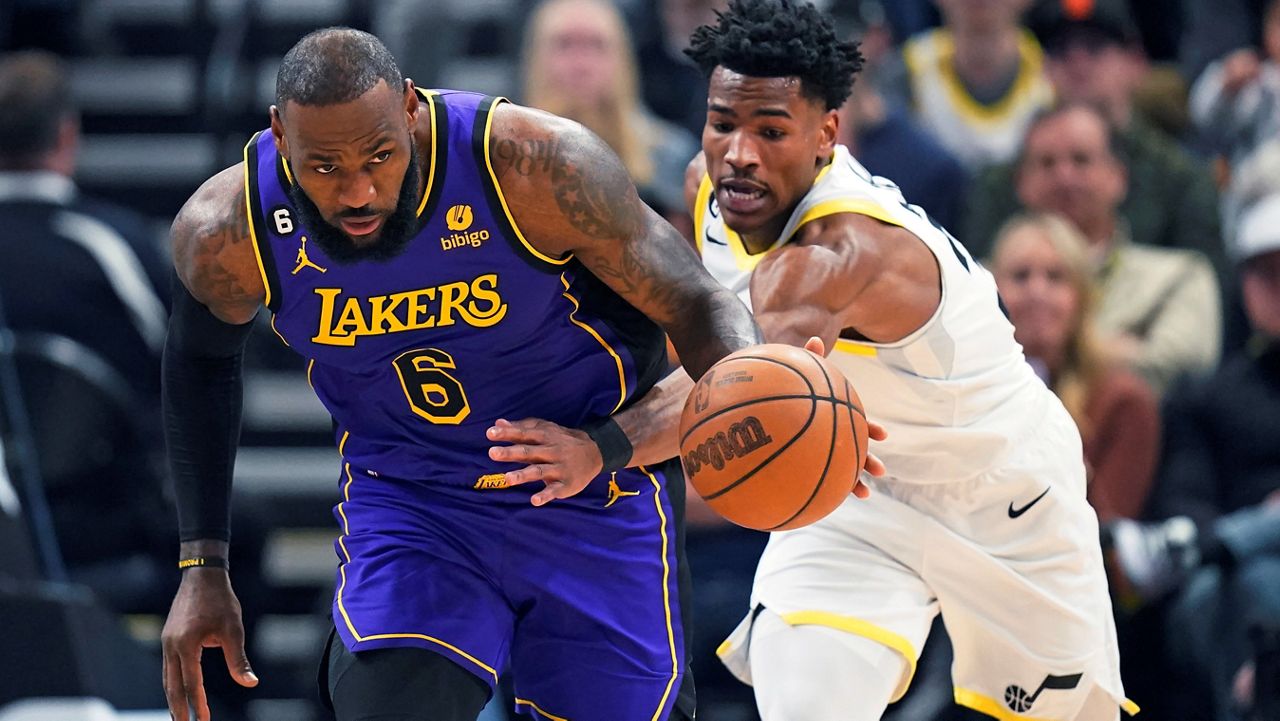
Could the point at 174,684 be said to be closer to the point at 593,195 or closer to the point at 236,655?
the point at 236,655

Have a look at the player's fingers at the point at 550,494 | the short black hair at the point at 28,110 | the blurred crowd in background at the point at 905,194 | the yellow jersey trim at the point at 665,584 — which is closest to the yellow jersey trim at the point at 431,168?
the player's fingers at the point at 550,494

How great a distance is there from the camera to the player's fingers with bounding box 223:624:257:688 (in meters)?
4.31

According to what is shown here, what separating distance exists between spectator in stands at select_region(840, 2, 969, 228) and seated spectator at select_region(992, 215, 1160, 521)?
110cm

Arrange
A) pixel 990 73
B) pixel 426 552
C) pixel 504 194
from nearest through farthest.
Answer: pixel 504 194 → pixel 426 552 → pixel 990 73

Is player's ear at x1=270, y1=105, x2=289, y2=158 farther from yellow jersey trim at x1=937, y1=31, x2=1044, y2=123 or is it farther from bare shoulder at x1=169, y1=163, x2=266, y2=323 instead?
yellow jersey trim at x1=937, y1=31, x2=1044, y2=123

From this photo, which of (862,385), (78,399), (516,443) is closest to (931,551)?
(862,385)

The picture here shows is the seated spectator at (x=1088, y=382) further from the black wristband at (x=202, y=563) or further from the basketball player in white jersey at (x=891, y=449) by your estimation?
the black wristband at (x=202, y=563)

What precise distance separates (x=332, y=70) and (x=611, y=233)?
0.68 m

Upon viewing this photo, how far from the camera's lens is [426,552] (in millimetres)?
4211

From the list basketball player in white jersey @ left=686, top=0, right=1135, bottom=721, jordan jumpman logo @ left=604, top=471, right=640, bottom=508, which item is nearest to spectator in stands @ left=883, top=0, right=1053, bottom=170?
basketball player in white jersey @ left=686, top=0, right=1135, bottom=721

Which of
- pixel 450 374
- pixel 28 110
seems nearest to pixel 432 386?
pixel 450 374

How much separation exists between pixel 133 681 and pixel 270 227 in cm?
238

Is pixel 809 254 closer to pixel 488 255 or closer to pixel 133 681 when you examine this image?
pixel 488 255

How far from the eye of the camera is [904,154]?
8.05 m
